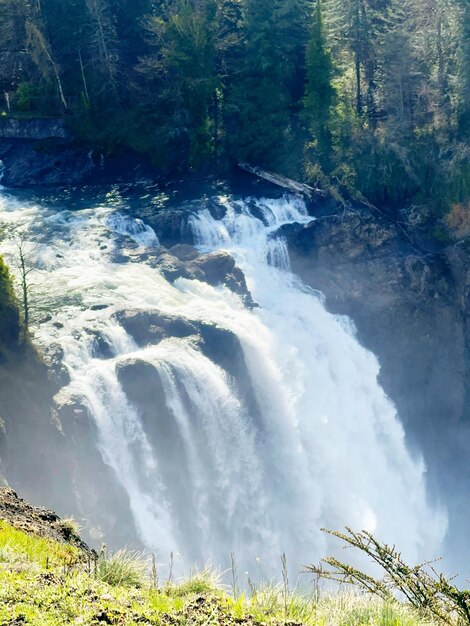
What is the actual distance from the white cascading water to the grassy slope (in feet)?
49.5

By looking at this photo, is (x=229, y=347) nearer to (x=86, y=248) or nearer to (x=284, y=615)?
(x=86, y=248)

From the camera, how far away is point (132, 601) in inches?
331

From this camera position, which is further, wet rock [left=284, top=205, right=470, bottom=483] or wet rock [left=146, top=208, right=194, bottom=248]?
wet rock [left=146, top=208, right=194, bottom=248]

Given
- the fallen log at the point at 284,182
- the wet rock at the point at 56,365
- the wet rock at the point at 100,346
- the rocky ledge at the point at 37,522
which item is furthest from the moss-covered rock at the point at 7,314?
the fallen log at the point at 284,182

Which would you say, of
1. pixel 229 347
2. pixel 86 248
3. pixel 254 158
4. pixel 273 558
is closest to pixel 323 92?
pixel 254 158

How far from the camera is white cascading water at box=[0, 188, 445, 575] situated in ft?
82.6

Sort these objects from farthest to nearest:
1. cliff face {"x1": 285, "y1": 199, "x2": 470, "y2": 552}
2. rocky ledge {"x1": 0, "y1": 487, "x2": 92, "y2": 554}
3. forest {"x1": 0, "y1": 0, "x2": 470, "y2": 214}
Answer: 1. forest {"x1": 0, "y1": 0, "x2": 470, "y2": 214}
2. cliff face {"x1": 285, "y1": 199, "x2": 470, "y2": 552}
3. rocky ledge {"x1": 0, "y1": 487, "x2": 92, "y2": 554}

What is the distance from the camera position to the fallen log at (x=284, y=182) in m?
41.2

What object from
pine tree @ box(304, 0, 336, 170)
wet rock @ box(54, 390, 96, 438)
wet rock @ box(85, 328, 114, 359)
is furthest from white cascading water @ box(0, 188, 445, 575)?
pine tree @ box(304, 0, 336, 170)

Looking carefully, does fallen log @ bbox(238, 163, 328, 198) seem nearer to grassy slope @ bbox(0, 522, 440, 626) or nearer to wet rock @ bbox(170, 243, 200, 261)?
wet rock @ bbox(170, 243, 200, 261)

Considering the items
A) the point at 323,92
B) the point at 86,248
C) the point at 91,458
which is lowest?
the point at 91,458

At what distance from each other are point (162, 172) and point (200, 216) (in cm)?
796

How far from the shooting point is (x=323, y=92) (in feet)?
141

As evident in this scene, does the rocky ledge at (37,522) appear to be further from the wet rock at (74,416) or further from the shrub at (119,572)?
the wet rock at (74,416)
